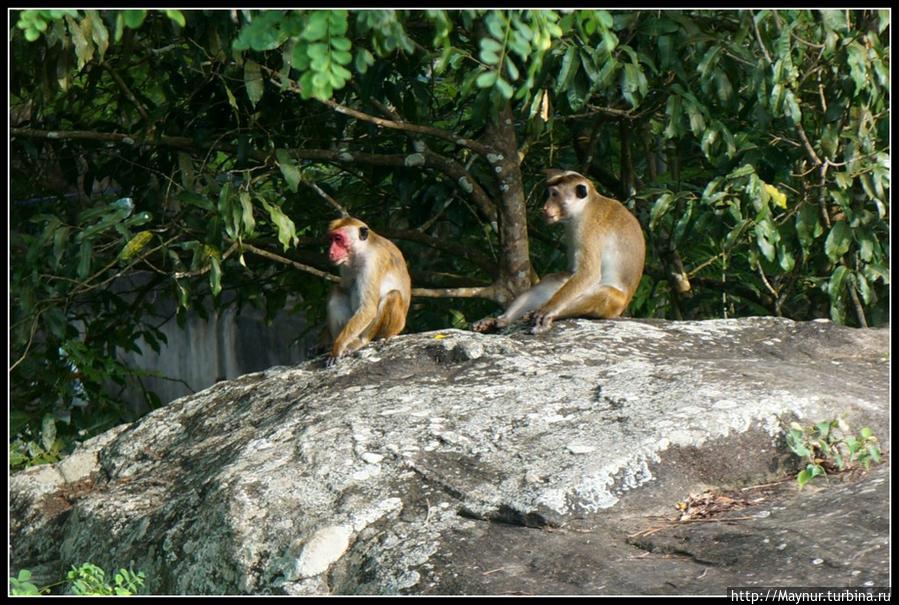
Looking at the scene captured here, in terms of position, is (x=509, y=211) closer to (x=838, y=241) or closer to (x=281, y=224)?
(x=281, y=224)

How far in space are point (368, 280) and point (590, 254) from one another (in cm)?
168

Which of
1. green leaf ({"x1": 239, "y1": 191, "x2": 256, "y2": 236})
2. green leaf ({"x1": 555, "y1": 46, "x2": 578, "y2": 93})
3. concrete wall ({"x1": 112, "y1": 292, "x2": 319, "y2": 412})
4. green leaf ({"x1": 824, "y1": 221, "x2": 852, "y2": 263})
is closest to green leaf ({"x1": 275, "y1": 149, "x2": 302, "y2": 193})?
green leaf ({"x1": 239, "y1": 191, "x2": 256, "y2": 236})

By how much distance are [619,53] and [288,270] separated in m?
3.87

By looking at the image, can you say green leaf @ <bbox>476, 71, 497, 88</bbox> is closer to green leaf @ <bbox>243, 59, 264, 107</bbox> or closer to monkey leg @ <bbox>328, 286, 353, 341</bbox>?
green leaf @ <bbox>243, 59, 264, 107</bbox>

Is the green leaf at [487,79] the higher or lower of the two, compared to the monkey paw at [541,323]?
higher

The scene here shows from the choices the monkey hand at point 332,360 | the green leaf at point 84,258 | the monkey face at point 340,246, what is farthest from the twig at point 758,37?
the green leaf at point 84,258

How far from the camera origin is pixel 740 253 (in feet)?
31.6

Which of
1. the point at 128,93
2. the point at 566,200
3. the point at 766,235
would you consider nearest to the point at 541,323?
the point at 566,200

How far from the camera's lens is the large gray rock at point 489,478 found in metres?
4.87

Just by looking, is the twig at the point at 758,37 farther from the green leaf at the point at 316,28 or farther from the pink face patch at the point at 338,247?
the green leaf at the point at 316,28

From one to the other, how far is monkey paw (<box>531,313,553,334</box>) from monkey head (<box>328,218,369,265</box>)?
1.57 meters

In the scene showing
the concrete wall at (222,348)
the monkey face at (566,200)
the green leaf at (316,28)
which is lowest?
the concrete wall at (222,348)

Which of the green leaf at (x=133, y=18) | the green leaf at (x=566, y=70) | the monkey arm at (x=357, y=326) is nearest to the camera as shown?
the green leaf at (x=133, y=18)

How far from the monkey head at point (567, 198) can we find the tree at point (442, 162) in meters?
0.32
